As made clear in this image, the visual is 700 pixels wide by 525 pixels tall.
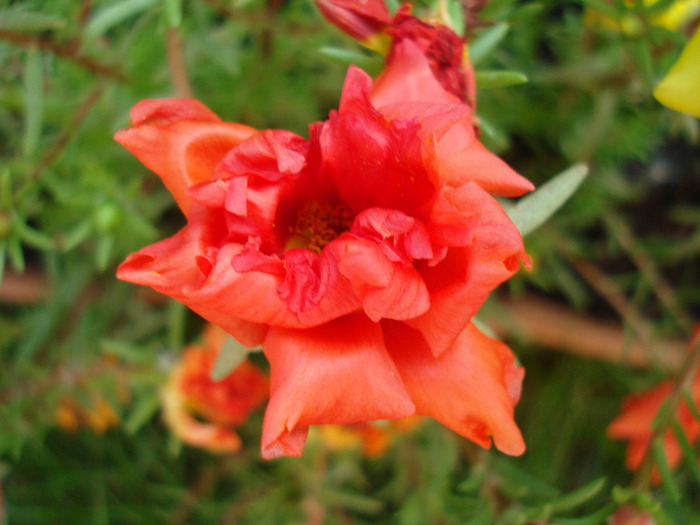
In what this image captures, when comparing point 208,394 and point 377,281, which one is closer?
point 377,281

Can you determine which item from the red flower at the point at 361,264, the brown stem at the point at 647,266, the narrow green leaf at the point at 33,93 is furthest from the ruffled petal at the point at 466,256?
the brown stem at the point at 647,266

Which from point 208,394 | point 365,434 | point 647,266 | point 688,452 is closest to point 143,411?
point 208,394

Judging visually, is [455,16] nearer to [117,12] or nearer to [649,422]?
[117,12]

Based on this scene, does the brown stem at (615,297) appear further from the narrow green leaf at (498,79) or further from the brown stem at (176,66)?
the brown stem at (176,66)

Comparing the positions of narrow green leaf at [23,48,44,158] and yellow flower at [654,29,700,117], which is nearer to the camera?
yellow flower at [654,29,700,117]

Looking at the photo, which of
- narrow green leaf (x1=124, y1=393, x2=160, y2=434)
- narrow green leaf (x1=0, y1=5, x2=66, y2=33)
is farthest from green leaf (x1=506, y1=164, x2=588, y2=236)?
narrow green leaf (x1=124, y1=393, x2=160, y2=434)

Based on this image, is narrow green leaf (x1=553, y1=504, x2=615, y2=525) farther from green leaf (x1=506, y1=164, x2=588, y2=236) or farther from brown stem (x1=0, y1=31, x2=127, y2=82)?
brown stem (x1=0, y1=31, x2=127, y2=82)
